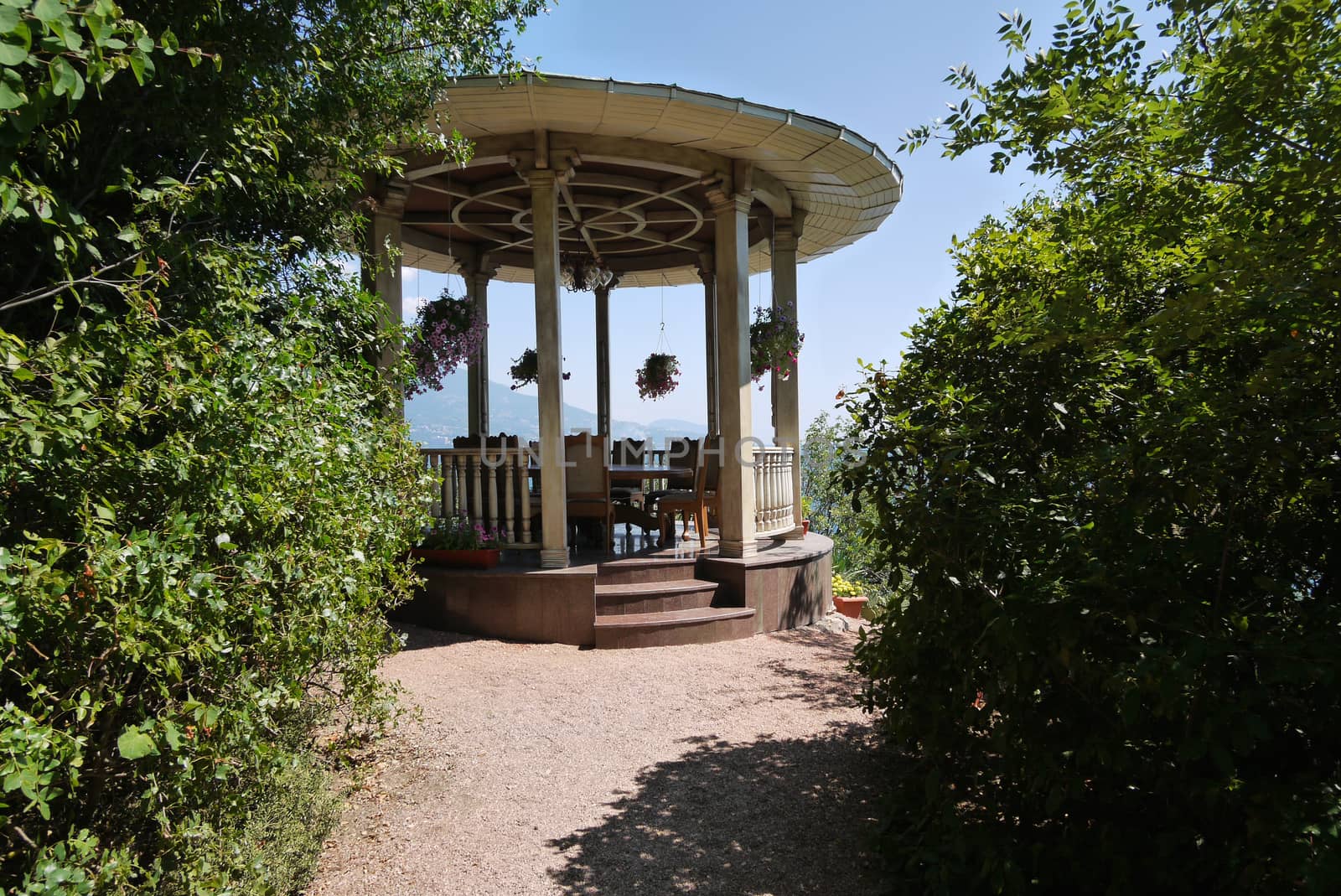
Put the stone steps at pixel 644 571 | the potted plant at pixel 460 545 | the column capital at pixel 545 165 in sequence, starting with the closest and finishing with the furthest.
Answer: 1. the column capital at pixel 545 165
2. the potted plant at pixel 460 545
3. the stone steps at pixel 644 571

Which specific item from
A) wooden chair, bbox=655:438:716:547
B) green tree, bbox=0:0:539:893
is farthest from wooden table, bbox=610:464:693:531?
green tree, bbox=0:0:539:893

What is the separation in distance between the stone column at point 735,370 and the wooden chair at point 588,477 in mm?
1165

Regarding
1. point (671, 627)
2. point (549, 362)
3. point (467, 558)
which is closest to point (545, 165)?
point (549, 362)

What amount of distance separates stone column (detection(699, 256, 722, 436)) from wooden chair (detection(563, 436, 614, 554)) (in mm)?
3688

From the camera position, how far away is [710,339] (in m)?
11.0

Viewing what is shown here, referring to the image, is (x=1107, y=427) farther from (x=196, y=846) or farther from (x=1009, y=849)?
(x=196, y=846)

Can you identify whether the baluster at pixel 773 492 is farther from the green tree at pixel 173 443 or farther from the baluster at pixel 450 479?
the green tree at pixel 173 443

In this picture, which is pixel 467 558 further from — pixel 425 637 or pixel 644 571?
pixel 644 571

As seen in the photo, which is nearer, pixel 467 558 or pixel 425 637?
pixel 425 637

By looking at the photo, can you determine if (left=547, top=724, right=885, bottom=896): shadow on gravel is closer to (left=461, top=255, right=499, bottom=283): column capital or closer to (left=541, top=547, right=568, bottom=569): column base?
(left=541, top=547, right=568, bottom=569): column base

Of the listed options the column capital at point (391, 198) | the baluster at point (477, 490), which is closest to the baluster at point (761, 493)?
the baluster at point (477, 490)

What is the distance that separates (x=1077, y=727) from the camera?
2400 mm

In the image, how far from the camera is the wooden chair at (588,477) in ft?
23.4

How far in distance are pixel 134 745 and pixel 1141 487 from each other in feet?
9.19
